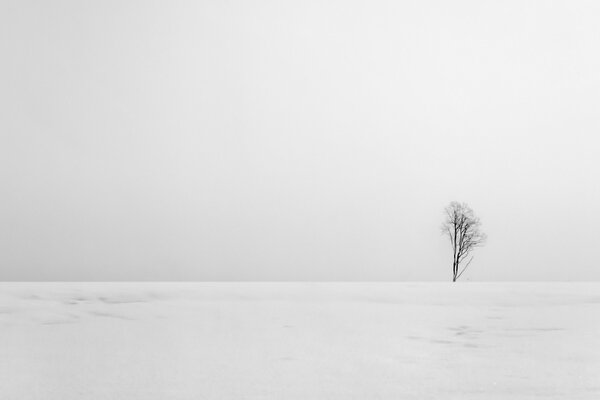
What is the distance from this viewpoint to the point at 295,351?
10.2 meters

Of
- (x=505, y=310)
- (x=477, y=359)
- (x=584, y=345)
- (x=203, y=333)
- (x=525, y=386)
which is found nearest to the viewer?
(x=525, y=386)

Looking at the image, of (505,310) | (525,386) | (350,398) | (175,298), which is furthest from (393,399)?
(175,298)

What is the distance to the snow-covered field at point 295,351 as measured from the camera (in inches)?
291

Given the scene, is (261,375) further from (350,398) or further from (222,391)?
(350,398)

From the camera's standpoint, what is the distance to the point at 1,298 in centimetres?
2061

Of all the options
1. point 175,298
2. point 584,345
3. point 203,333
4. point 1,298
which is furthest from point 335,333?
point 1,298

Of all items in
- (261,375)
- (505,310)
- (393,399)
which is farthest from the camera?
(505,310)

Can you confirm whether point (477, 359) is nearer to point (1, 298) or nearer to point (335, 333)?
point (335, 333)

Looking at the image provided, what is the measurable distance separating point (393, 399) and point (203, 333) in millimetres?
6313

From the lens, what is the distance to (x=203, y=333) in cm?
1248

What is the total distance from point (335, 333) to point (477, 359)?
383 cm

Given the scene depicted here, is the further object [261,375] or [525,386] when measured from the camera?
[261,375]

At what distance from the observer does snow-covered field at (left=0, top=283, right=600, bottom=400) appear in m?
7.38

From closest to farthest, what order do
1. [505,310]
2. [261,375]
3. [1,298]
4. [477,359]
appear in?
[261,375], [477,359], [505,310], [1,298]
